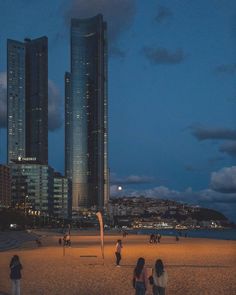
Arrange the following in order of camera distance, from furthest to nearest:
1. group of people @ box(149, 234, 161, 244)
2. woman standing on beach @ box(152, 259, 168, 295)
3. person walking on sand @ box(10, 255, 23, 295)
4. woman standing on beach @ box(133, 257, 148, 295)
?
group of people @ box(149, 234, 161, 244), person walking on sand @ box(10, 255, 23, 295), woman standing on beach @ box(133, 257, 148, 295), woman standing on beach @ box(152, 259, 168, 295)

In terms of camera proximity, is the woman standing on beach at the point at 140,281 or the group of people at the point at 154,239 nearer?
the woman standing on beach at the point at 140,281

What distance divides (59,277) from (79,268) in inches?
179

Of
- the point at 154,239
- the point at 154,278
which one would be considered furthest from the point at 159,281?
the point at 154,239

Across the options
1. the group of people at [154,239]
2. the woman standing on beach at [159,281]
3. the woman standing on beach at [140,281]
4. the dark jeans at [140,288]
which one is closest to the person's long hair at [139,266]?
the woman standing on beach at [140,281]

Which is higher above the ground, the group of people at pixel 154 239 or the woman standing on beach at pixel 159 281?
the woman standing on beach at pixel 159 281

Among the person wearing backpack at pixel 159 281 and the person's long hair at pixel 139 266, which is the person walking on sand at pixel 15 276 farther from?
the person wearing backpack at pixel 159 281

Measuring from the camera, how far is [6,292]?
16875mm

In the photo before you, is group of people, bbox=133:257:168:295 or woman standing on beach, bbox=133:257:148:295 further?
woman standing on beach, bbox=133:257:148:295

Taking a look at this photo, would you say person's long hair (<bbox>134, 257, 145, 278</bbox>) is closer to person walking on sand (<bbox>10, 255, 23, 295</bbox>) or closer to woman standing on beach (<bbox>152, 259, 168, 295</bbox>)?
woman standing on beach (<bbox>152, 259, 168, 295</bbox>)

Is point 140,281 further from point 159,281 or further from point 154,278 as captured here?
point 159,281

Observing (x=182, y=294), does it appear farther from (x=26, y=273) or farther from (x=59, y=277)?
(x=26, y=273)

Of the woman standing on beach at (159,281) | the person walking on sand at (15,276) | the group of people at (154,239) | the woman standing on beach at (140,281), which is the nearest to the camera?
the woman standing on beach at (159,281)

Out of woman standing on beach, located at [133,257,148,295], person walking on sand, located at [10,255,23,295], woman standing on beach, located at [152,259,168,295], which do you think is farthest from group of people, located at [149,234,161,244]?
woman standing on beach, located at [152,259,168,295]

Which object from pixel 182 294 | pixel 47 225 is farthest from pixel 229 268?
pixel 47 225
